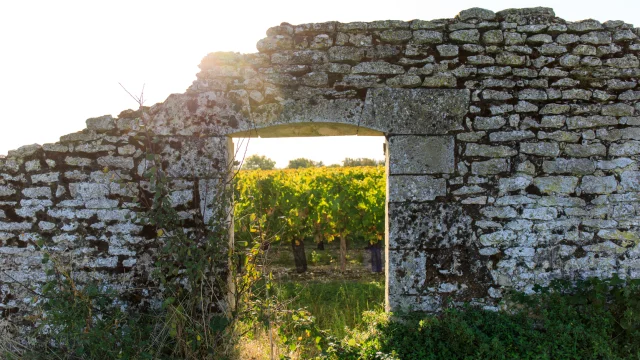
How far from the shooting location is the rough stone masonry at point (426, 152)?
4.64 meters

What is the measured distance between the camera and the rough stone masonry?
4645mm

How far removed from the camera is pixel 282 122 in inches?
182

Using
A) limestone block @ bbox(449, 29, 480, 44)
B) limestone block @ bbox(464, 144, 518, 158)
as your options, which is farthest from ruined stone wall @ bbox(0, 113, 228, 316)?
limestone block @ bbox(449, 29, 480, 44)

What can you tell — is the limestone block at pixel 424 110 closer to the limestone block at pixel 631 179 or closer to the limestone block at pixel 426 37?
the limestone block at pixel 426 37

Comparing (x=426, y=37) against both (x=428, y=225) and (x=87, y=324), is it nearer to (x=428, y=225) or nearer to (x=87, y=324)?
(x=428, y=225)

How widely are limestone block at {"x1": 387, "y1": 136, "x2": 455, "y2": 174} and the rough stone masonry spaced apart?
1 centimetres

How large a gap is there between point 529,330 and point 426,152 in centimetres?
181

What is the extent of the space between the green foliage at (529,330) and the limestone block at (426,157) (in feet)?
4.24

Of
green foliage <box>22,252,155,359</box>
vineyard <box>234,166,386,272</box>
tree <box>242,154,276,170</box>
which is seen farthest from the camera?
tree <box>242,154,276,170</box>

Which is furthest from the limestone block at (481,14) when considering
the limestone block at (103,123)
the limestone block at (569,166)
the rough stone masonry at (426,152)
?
the limestone block at (103,123)

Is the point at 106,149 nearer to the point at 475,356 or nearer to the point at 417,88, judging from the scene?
the point at 417,88

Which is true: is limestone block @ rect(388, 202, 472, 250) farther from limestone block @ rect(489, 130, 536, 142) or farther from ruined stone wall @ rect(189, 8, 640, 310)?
limestone block @ rect(489, 130, 536, 142)

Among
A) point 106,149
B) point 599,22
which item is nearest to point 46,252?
point 106,149

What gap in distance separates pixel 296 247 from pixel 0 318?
621cm
